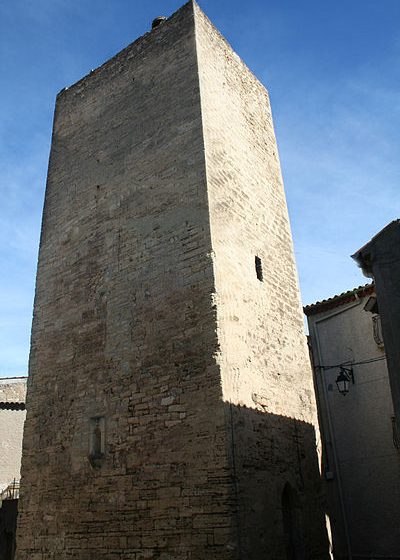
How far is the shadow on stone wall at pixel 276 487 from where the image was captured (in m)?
6.13

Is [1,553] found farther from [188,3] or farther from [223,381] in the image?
[188,3]

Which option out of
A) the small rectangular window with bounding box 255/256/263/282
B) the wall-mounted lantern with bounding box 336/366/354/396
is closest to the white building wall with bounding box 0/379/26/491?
the wall-mounted lantern with bounding box 336/366/354/396

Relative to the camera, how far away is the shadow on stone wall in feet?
20.1

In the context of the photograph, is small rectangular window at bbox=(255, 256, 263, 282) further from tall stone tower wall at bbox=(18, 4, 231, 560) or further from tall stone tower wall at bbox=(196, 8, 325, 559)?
tall stone tower wall at bbox=(18, 4, 231, 560)

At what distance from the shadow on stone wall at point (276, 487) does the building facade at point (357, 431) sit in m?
2.43

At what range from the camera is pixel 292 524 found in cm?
716

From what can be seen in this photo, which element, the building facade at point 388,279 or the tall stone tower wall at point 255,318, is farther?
the tall stone tower wall at point 255,318

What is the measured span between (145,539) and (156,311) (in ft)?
9.54

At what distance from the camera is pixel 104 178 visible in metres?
9.29

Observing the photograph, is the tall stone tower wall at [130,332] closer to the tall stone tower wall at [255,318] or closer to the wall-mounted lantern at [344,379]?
the tall stone tower wall at [255,318]

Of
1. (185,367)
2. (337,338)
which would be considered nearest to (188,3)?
(185,367)

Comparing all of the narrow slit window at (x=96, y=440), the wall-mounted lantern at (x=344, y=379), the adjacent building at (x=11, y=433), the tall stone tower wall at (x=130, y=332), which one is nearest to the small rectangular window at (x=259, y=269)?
the tall stone tower wall at (x=130, y=332)

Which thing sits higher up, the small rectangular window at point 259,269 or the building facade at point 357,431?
the small rectangular window at point 259,269

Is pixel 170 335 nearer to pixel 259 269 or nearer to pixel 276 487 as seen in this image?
pixel 259 269
